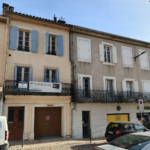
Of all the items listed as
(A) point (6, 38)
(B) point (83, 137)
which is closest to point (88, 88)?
(B) point (83, 137)

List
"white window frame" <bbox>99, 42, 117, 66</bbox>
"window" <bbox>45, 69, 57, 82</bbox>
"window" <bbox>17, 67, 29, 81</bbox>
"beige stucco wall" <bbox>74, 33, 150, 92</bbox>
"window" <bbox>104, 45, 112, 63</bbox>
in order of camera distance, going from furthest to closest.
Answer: "window" <bbox>104, 45, 112, 63</bbox>, "white window frame" <bbox>99, 42, 117, 66</bbox>, "beige stucco wall" <bbox>74, 33, 150, 92</bbox>, "window" <bbox>45, 69, 57, 82</bbox>, "window" <bbox>17, 67, 29, 81</bbox>

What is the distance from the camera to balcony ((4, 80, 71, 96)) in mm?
10609

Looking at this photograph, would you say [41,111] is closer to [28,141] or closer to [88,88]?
[28,141]

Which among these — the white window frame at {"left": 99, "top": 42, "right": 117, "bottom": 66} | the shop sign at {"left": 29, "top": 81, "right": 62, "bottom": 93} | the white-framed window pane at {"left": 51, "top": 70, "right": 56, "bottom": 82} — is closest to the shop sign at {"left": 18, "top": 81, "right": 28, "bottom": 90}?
the shop sign at {"left": 29, "top": 81, "right": 62, "bottom": 93}

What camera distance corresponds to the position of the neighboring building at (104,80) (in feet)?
42.8

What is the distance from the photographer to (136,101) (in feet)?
49.0

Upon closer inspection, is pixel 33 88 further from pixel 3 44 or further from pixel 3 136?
pixel 3 136

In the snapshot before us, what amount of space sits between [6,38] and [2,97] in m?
4.05

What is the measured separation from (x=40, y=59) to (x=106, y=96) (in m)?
6.29

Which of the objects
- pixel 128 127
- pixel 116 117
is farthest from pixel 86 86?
pixel 128 127

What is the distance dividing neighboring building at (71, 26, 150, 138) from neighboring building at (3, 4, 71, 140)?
98 cm

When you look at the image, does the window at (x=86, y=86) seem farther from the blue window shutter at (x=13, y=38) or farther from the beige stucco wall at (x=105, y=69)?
the blue window shutter at (x=13, y=38)

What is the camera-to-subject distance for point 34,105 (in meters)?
11.3

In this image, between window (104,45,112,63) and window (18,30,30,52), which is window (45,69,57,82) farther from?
window (104,45,112,63)
